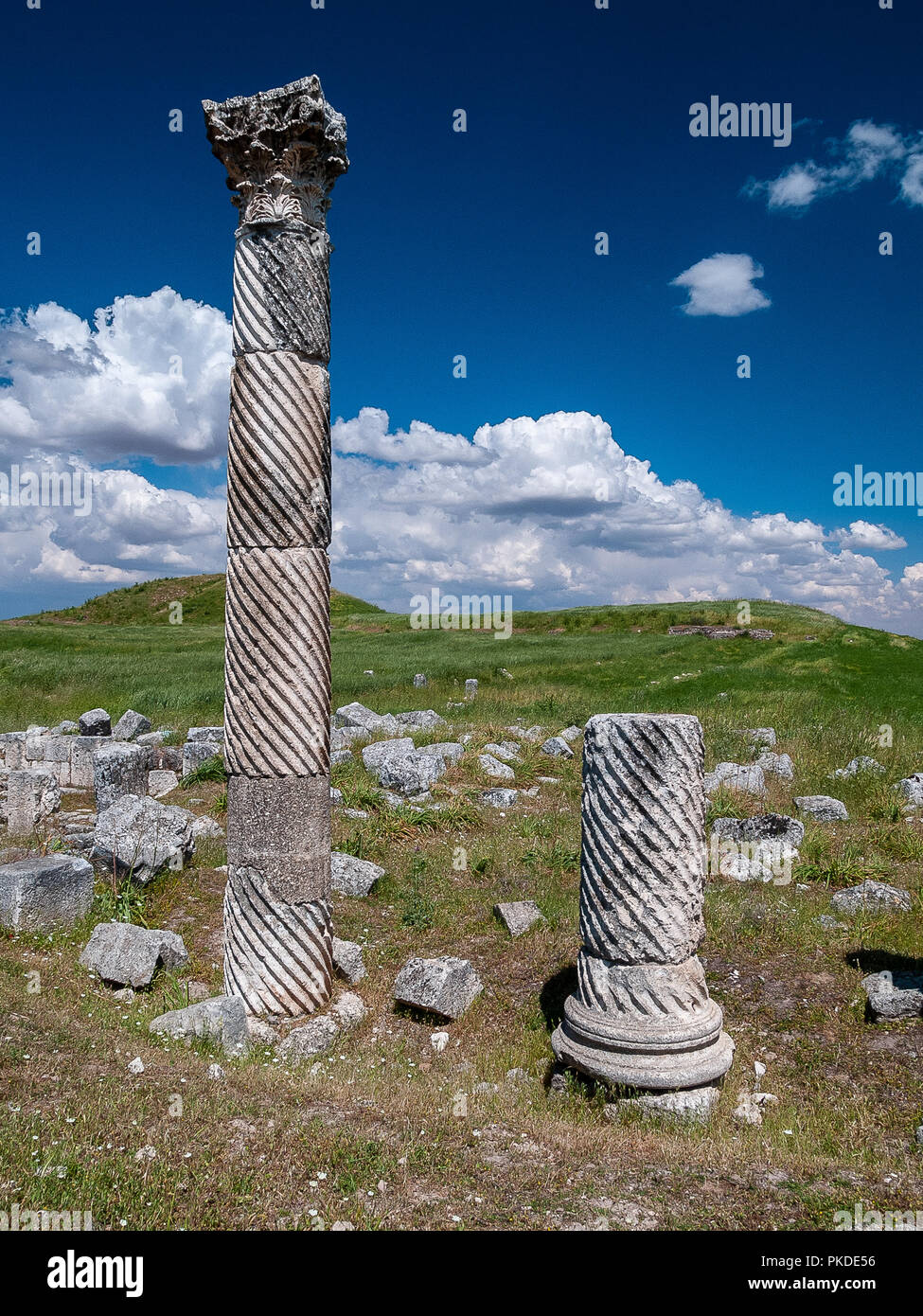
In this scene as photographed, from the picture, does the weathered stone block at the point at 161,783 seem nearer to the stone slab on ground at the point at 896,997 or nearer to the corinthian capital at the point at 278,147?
the corinthian capital at the point at 278,147

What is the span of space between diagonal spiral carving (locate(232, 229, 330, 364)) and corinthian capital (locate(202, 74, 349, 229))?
165 millimetres

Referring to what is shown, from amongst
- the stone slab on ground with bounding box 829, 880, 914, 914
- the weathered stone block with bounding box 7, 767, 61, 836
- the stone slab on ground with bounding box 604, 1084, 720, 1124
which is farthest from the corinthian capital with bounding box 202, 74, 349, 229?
the stone slab on ground with bounding box 829, 880, 914, 914

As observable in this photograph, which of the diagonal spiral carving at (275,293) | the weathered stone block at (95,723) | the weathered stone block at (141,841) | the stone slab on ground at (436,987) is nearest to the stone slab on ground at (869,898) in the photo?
the stone slab on ground at (436,987)

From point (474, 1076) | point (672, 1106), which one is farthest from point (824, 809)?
point (474, 1076)

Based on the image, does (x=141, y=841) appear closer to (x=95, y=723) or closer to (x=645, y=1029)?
(x=645, y=1029)

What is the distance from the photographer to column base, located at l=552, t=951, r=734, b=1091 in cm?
531

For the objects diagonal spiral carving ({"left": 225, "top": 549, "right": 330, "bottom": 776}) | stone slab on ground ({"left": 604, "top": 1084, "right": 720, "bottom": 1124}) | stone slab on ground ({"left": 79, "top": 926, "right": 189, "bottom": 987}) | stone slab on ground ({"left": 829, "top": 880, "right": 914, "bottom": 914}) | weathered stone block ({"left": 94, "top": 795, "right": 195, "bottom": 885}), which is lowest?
stone slab on ground ({"left": 604, "top": 1084, "right": 720, "bottom": 1124})

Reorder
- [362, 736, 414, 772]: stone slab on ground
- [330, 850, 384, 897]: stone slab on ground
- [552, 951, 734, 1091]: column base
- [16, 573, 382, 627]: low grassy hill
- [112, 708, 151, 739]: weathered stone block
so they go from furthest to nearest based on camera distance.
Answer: [16, 573, 382, 627]: low grassy hill → [112, 708, 151, 739]: weathered stone block → [362, 736, 414, 772]: stone slab on ground → [330, 850, 384, 897]: stone slab on ground → [552, 951, 734, 1091]: column base

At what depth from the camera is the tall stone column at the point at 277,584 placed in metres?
6.34

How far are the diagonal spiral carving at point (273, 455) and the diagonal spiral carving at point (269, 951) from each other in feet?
8.28

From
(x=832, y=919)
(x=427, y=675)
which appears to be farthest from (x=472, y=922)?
(x=427, y=675)

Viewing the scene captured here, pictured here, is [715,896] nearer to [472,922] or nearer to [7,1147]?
[472,922]

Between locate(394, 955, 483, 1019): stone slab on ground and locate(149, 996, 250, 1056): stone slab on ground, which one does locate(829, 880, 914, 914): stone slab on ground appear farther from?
locate(149, 996, 250, 1056): stone slab on ground

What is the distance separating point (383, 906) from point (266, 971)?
2.63 metres
